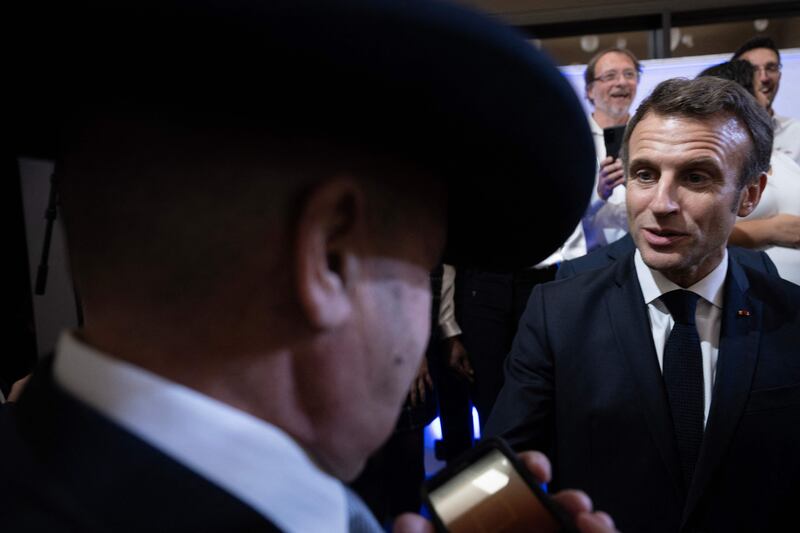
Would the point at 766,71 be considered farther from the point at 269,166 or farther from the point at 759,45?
the point at 269,166

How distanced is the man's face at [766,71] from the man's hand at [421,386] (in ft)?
5.69

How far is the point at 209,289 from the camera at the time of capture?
0.39m

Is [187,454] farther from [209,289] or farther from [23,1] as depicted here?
[23,1]

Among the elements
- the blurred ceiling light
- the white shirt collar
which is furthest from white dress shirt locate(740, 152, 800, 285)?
the white shirt collar

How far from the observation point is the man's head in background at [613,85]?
2.52m

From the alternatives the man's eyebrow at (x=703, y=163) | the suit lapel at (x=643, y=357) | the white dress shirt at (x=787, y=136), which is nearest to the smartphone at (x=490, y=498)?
the suit lapel at (x=643, y=357)

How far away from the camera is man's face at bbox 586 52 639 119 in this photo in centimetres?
252

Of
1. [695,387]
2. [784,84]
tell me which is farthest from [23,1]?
[784,84]

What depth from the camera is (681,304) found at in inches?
46.8

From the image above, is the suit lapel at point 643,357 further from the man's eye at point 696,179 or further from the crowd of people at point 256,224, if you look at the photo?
the crowd of people at point 256,224

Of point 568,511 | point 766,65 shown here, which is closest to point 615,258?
point 568,511

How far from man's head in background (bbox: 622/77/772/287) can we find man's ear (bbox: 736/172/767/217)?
0.7 inches

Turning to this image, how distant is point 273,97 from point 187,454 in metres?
0.22

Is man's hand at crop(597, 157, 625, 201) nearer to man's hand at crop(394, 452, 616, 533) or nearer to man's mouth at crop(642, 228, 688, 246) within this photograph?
man's mouth at crop(642, 228, 688, 246)
